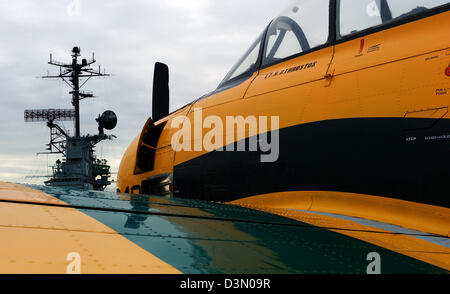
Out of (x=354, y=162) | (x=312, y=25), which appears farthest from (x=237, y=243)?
(x=312, y=25)

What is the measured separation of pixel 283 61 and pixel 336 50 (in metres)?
0.71

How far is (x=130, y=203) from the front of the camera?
291 cm

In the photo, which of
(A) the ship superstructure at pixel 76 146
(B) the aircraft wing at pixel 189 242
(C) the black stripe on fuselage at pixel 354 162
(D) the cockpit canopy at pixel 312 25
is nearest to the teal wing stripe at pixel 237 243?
(B) the aircraft wing at pixel 189 242

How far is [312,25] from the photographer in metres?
3.84

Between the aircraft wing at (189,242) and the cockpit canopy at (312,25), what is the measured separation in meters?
1.68

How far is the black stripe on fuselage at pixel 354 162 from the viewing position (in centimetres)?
271

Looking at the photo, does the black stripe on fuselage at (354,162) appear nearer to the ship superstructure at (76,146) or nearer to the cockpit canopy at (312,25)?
the cockpit canopy at (312,25)

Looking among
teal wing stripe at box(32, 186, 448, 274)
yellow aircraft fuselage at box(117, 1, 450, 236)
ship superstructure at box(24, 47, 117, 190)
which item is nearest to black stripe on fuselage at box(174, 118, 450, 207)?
yellow aircraft fuselage at box(117, 1, 450, 236)
